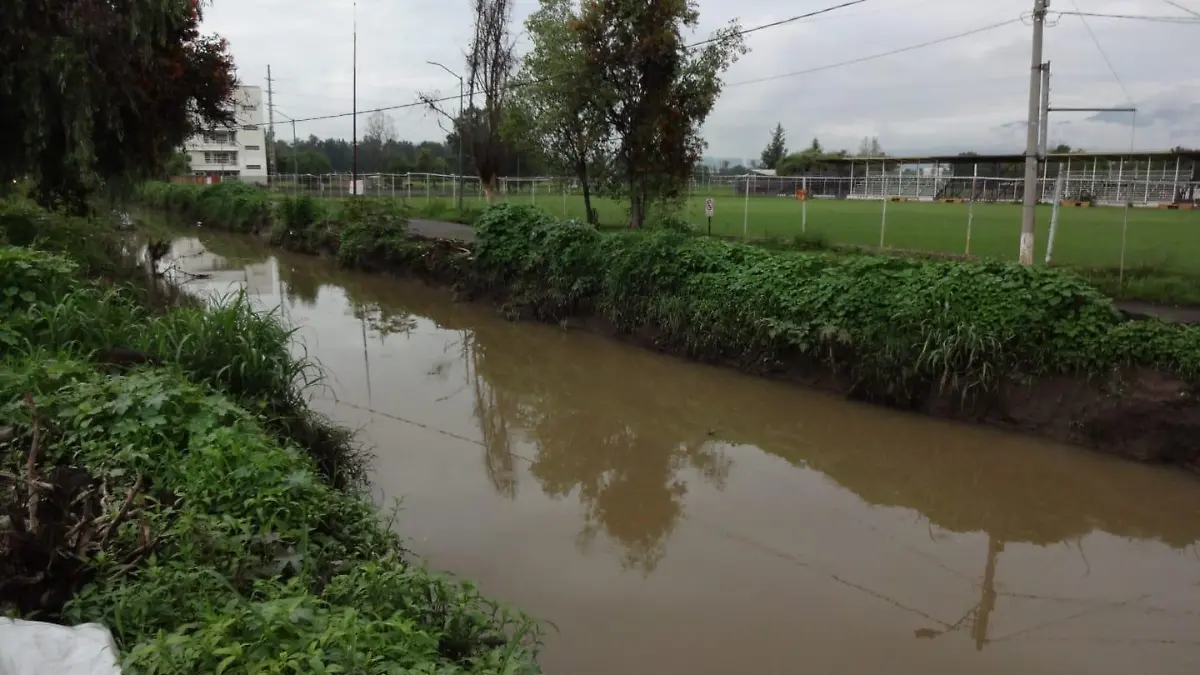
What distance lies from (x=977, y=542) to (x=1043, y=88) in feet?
25.1

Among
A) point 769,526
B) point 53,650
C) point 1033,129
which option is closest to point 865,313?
point 769,526

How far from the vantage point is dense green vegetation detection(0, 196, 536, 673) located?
9.56 ft

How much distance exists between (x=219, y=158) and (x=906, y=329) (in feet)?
212

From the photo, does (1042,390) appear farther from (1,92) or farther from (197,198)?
(197,198)

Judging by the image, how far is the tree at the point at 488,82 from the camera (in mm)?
22469

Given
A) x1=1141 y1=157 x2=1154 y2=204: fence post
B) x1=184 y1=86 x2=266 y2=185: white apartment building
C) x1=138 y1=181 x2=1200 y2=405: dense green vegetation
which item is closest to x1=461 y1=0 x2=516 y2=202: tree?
x1=138 y1=181 x2=1200 y2=405: dense green vegetation

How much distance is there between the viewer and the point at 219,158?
62906mm

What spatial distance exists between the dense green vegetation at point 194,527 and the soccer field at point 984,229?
469 inches

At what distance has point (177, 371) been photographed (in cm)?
561

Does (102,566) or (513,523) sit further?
(513,523)

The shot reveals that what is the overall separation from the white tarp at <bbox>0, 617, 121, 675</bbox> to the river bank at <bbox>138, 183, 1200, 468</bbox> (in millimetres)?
7418

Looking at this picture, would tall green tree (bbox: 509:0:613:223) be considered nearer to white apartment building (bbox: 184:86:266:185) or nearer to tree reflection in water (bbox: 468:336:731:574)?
tree reflection in water (bbox: 468:336:731:574)

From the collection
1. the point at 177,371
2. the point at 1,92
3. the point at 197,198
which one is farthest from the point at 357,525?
the point at 197,198

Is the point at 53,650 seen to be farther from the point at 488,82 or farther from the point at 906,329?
the point at 488,82
